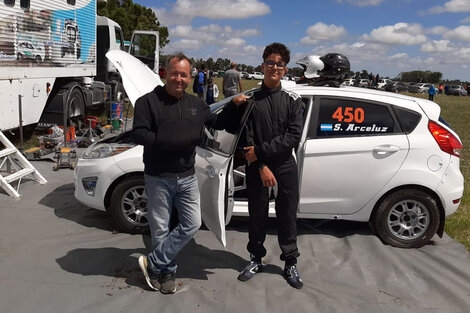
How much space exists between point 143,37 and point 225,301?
45.8 feet

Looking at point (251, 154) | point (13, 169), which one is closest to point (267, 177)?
point (251, 154)

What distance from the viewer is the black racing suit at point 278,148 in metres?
3.21

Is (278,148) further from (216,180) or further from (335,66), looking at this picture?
(335,66)

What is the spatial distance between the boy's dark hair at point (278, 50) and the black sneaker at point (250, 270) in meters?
1.71

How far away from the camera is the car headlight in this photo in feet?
14.5

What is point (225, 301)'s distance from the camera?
3.25 metres

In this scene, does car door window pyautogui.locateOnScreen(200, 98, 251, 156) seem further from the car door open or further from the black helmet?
the black helmet

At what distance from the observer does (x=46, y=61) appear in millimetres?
9031

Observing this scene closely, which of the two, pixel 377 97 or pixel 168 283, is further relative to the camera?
pixel 377 97

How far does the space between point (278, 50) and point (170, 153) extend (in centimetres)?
112

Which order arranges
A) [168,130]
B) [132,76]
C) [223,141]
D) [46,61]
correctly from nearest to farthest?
[168,130] < [223,141] < [132,76] < [46,61]

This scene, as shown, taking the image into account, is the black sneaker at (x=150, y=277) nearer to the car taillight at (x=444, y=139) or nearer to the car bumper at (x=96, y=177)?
the car bumper at (x=96, y=177)

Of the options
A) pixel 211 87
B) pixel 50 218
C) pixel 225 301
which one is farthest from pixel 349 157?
pixel 211 87

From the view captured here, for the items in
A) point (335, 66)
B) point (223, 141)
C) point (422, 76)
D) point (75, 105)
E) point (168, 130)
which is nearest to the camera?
point (168, 130)
